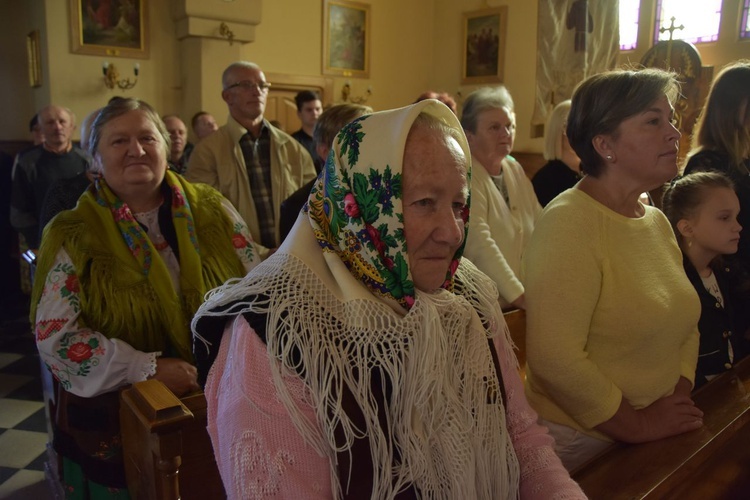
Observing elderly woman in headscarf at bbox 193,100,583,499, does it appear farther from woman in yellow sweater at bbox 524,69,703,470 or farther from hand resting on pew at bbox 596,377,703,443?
hand resting on pew at bbox 596,377,703,443

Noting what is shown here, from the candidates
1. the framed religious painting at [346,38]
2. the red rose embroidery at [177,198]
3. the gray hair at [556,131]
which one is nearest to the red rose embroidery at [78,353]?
the red rose embroidery at [177,198]

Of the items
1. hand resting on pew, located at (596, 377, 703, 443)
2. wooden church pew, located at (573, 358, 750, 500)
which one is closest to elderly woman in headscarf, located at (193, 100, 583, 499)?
wooden church pew, located at (573, 358, 750, 500)

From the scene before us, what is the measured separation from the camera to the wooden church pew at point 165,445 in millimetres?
1550

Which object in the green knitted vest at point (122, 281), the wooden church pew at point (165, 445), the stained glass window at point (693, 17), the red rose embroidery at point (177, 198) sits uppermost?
the stained glass window at point (693, 17)

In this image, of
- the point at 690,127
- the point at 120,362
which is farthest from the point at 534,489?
the point at 690,127

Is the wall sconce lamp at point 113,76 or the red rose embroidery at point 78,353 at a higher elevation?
the wall sconce lamp at point 113,76

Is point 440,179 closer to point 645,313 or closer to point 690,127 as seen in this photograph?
point 645,313

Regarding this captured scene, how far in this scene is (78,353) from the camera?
2064 millimetres

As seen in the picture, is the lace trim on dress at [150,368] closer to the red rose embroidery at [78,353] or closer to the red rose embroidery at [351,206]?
the red rose embroidery at [78,353]

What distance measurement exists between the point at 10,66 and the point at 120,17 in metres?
1.49

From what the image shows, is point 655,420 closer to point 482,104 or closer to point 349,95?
point 482,104

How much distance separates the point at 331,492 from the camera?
1193 millimetres

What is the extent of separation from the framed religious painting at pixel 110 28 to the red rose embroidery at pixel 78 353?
602 centimetres

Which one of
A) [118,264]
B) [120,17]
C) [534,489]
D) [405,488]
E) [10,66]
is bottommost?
[534,489]
